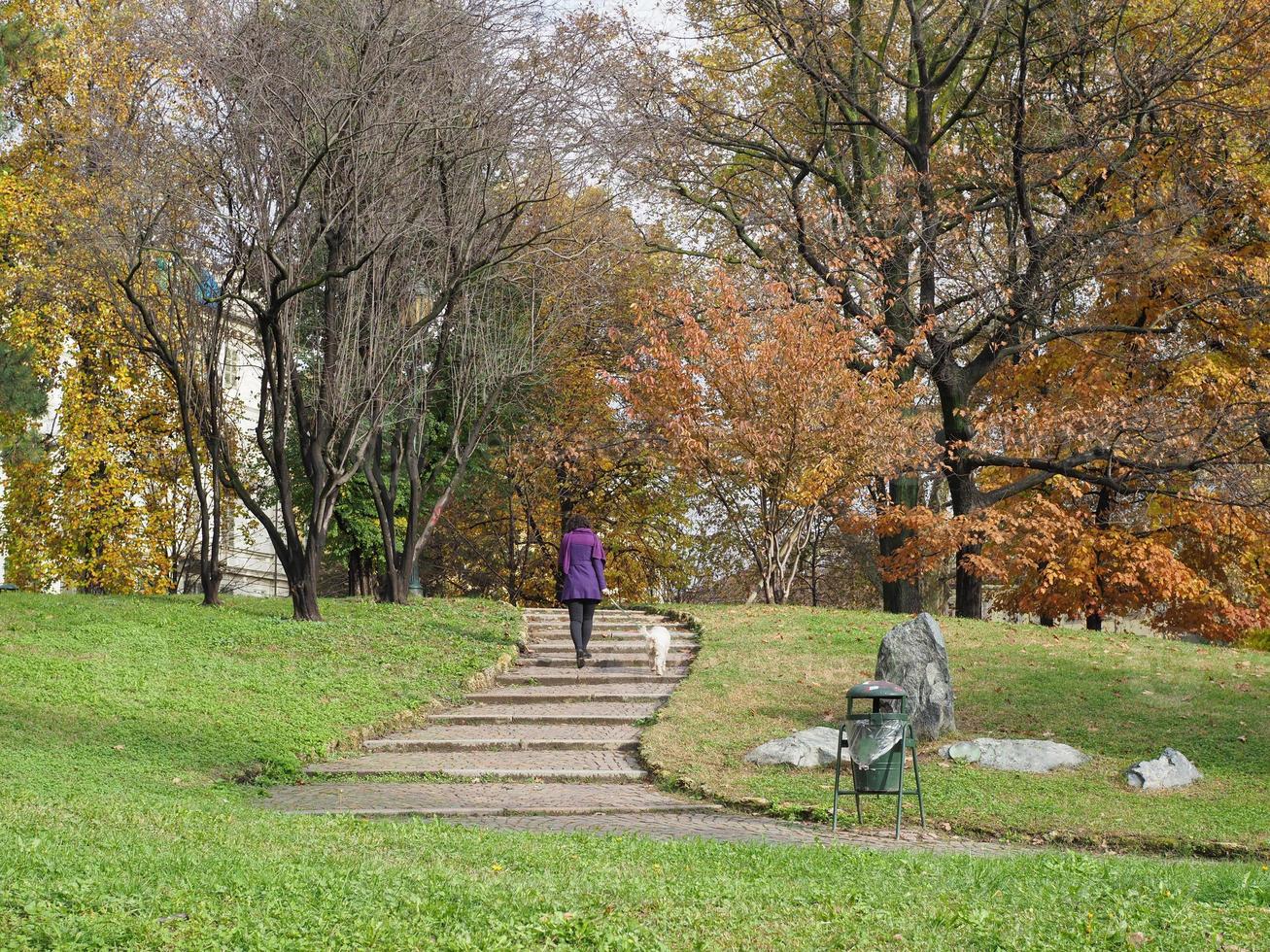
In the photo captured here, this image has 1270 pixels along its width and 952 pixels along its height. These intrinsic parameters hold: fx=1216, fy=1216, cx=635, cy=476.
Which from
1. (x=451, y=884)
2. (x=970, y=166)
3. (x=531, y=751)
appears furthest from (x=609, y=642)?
(x=451, y=884)

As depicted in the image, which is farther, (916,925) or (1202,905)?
(1202,905)

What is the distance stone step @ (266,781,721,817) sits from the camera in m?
10.1

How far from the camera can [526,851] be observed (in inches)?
289

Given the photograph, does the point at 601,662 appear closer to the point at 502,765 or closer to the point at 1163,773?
the point at 502,765

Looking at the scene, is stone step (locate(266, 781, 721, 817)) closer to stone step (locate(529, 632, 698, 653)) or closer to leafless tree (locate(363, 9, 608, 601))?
stone step (locate(529, 632, 698, 653))

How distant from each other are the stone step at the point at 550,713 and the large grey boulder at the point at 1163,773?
5527 millimetres

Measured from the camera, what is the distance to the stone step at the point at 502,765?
11844 mm

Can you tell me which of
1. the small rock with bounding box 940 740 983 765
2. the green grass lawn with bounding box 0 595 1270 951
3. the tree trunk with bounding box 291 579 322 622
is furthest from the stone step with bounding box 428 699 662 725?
the tree trunk with bounding box 291 579 322 622

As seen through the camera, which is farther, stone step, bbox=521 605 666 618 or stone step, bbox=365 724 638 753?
stone step, bbox=521 605 666 618

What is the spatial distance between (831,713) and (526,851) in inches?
272

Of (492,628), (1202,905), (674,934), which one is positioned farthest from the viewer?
(492,628)

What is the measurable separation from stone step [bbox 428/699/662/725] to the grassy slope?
0.55m

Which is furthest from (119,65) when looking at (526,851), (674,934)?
(674,934)

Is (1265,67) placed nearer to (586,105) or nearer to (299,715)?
(586,105)
